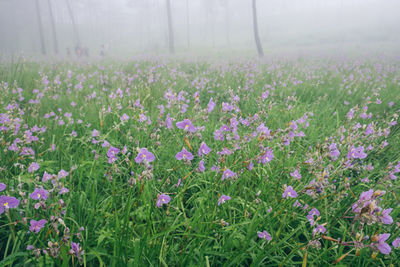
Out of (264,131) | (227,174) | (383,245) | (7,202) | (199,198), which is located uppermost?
(264,131)

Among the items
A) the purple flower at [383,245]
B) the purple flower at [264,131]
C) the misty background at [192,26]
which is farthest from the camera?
the misty background at [192,26]

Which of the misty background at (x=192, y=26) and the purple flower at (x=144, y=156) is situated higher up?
the misty background at (x=192, y=26)

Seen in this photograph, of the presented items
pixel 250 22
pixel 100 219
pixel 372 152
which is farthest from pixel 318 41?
pixel 100 219

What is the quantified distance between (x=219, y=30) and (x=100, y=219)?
64132mm

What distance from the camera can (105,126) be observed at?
9.69 ft

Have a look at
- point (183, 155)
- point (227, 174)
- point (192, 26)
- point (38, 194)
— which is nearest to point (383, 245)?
point (227, 174)

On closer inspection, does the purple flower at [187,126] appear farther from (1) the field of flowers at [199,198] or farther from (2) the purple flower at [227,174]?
(2) the purple flower at [227,174]

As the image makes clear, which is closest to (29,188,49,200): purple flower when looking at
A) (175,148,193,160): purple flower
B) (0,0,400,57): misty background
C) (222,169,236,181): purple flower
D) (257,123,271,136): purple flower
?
(175,148,193,160): purple flower

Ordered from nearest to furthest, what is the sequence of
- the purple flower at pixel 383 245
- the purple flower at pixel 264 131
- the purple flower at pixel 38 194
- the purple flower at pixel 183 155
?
the purple flower at pixel 383 245, the purple flower at pixel 38 194, the purple flower at pixel 183 155, the purple flower at pixel 264 131

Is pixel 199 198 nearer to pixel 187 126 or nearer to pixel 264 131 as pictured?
pixel 187 126

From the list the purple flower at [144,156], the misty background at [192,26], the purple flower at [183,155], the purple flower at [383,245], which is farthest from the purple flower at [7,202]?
Result: the misty background at [192,26]

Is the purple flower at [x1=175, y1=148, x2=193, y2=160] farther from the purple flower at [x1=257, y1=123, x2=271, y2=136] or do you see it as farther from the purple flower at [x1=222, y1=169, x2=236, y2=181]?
the purple flower at [x1=257, y1=123, x2=271, y2=136]

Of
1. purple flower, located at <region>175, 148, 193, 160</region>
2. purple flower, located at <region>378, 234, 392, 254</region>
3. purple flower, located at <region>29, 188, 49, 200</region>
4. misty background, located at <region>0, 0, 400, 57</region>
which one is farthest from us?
misty background, located at <region>0, 0, 400, 57</region>

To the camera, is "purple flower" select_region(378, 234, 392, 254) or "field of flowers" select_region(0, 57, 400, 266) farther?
"field of flowers" select_region(0, 57, 400, 266)
